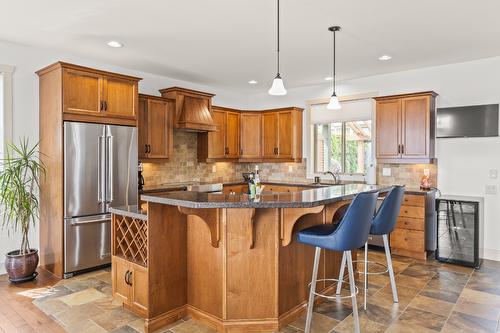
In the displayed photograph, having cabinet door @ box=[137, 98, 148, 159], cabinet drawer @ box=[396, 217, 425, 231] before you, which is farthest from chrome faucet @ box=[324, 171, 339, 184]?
cabinet door @ box=[137, 98, 148, 159]

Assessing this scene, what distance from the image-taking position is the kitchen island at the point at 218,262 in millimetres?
2529

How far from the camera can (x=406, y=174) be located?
5.25m

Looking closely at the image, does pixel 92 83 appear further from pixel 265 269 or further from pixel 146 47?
pixel 265 269

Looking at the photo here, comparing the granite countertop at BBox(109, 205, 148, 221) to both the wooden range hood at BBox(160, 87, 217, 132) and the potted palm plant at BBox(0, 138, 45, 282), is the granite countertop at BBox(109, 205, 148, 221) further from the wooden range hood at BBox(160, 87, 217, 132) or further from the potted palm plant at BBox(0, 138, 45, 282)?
the wooden range hood at BBox(160, 87, 217, 132)

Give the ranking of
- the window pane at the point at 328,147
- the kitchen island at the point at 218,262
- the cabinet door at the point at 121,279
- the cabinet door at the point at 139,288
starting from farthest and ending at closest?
the window pane at the point at 328,147 < the cabinet door at the point at 121,279 < the cabinet door at the point at 139,288 < the kitchen island at the point at 218,262

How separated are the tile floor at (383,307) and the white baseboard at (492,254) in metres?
0.66

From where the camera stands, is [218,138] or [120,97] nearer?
[120,97]

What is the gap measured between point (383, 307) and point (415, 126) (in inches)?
111

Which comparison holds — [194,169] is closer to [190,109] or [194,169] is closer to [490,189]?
[190,109]

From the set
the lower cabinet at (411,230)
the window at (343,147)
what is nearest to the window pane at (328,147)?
the window at (343,147)

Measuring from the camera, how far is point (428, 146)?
4758 mm

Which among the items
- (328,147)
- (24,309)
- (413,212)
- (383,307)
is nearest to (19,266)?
(24,309)

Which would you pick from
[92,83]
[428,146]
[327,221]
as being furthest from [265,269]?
[428,146]

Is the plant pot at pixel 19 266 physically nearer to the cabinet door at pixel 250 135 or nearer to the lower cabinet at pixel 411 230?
the cabinet door at pixel 250 135
